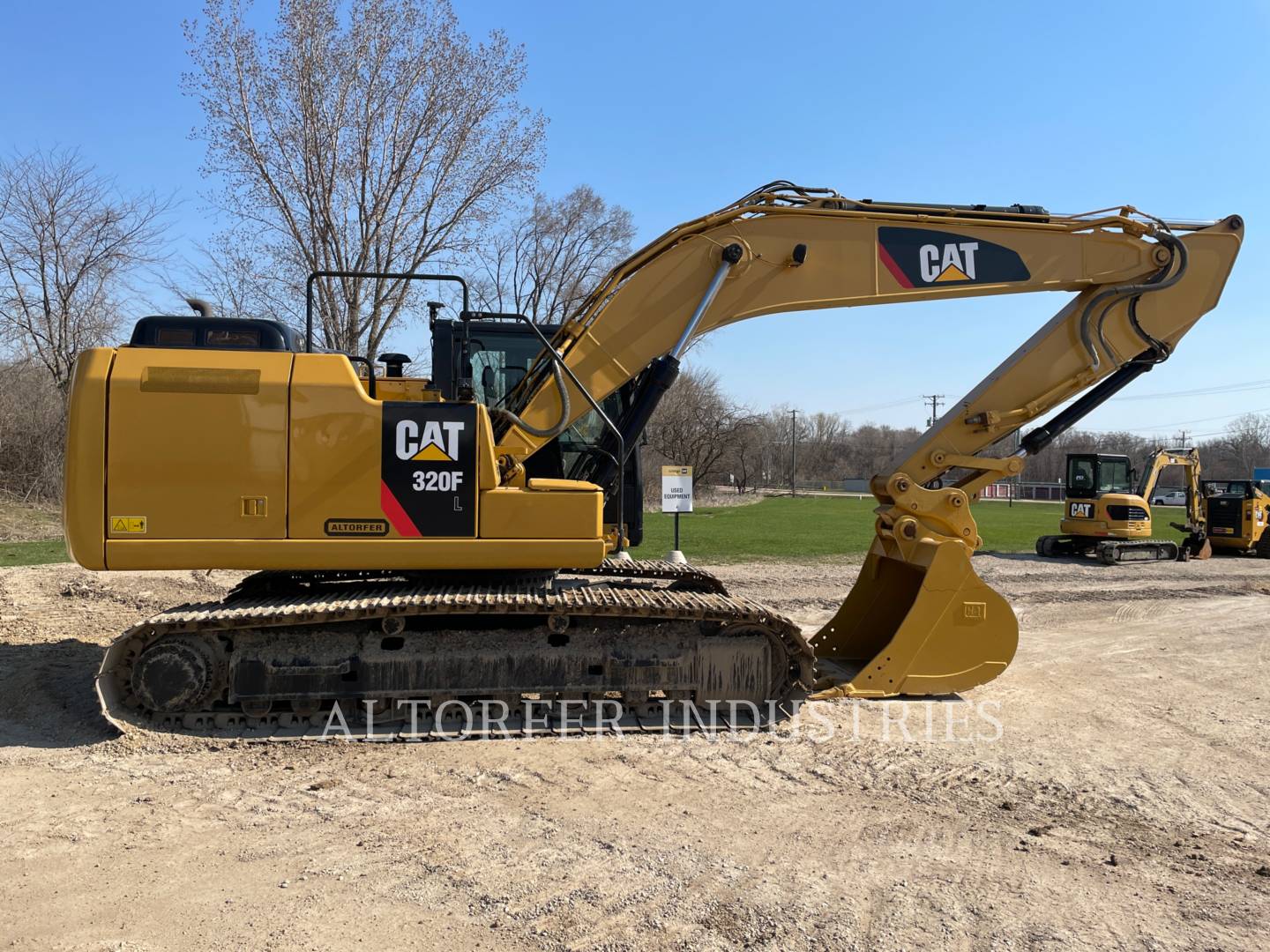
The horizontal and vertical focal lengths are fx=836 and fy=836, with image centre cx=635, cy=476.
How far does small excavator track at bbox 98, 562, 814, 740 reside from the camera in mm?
5328

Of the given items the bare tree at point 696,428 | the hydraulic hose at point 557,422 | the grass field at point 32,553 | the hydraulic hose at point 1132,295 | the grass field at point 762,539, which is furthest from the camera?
the bare tree at point 696,428

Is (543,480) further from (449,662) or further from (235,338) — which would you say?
(235,338)

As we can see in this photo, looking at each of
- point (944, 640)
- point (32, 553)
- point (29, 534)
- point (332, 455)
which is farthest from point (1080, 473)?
point (29, 534)

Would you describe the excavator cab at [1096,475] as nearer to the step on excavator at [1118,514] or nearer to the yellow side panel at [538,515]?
the step on excavator at [1118,514]

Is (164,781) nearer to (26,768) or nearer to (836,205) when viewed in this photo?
(26,768)

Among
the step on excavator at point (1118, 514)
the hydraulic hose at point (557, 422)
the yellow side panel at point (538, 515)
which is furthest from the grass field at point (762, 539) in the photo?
the yellow side panel at point (538, 515)

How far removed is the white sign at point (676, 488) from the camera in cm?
1568

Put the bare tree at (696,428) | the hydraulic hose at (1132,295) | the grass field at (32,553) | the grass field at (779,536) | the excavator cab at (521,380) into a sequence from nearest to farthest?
1. the excavator cab at (521,380)
2. the hydraulic hose at (1132,295)
3. the grass field at (32,553)
4. the grass field at (779,536)
5. the bare tree at (696,428)

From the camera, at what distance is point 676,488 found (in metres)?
15.9

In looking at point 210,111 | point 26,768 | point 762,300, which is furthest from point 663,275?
point 210,111

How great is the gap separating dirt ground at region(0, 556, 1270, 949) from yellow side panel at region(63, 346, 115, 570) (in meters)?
1.23

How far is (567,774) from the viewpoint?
4.88m

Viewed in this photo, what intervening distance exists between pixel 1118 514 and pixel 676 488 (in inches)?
458

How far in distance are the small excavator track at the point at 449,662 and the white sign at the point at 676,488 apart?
9.58 metres
